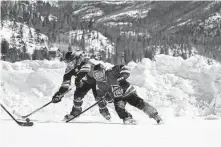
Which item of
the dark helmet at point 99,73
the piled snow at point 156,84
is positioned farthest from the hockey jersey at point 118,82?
the piled snow at point 156,84

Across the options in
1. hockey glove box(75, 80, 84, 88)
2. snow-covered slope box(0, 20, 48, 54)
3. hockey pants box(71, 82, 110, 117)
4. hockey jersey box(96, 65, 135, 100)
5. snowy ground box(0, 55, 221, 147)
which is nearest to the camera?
hockey jersey box(96, 65, 135, 100)

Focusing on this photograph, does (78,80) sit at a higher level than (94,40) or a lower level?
higher

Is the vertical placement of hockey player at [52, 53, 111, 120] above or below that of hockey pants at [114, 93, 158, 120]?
above

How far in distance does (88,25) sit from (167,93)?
158m

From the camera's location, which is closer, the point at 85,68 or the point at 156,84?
the point at 85,68

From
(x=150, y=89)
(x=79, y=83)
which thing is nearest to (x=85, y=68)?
(x=79, y=83)

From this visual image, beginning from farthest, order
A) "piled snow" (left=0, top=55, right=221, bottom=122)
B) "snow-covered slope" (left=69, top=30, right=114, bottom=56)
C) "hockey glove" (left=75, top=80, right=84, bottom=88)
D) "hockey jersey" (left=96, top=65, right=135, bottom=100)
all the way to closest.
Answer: "snow-covered slope" (left=69, top=30, right=114, bottom=56) → "piled snow" (left=0, top=55, right=221, bottom=122) → "hockey glove" (left=75, top=80, right=84, bottom=88) → "hockey jersey" (left=96, top=65, right=135, bottom=100)

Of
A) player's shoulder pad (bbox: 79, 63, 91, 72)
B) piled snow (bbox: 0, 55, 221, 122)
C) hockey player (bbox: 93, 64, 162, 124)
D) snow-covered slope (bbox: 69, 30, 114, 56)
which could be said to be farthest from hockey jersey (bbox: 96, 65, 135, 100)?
snow-covered slope (bbox: 69, 30, 114, 56)

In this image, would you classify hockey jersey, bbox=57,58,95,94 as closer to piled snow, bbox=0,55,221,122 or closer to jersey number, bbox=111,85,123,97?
jersey number, bbox=111,85,123,97

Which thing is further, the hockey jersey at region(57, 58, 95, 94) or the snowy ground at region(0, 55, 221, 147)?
the snowy ground at region(0, 55, 221, 147)

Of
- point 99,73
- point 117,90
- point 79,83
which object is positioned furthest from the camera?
point 79,83

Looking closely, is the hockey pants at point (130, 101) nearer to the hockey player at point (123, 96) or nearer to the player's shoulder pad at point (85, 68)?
the hockey player at point (123, 96)

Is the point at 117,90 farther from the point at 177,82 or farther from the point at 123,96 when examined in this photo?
the point at 177,82

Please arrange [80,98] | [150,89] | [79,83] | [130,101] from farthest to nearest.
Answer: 1. [150,89]
2. [80,98]
3. [79,83]
4. [130,101]
